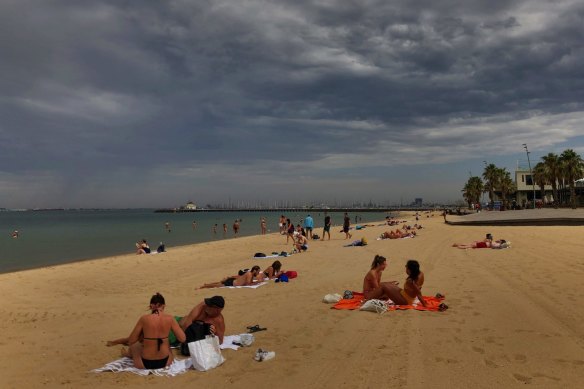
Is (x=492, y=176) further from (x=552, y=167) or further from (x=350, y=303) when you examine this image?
(x=350, y=303)

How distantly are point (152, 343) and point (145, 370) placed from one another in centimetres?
33

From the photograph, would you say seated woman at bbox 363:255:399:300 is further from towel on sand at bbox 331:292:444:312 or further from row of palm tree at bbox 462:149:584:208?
row of palm tree at bbox 462:149:584:208

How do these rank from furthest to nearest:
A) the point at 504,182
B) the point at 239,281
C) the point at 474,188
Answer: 1. the point at 474,188
2. the point at 504,182
3. the point at 239,281

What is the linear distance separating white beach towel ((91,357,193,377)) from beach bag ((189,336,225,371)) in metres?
0.18

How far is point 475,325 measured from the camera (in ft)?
22.5

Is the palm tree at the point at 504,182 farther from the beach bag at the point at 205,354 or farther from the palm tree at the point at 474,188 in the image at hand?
the beach bag at the point at 205,354

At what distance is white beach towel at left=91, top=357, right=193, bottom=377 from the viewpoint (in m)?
5.43

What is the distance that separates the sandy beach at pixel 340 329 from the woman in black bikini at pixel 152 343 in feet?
0.83

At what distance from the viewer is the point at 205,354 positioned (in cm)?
552

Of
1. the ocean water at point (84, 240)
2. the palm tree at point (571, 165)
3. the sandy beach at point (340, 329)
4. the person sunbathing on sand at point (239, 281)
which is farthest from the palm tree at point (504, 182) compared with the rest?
the person sunbathing on sand at point (239, 281)

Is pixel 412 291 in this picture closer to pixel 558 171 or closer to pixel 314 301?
pixel 314 301

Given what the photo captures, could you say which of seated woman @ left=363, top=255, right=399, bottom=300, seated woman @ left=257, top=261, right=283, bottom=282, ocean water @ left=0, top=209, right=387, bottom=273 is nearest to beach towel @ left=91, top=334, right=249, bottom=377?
seated woman @ left=363, top=255, right=399, bottom=300

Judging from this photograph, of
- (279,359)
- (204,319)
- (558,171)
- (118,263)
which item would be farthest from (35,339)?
(558,171)

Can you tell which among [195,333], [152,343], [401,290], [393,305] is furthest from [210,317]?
[401,290]
